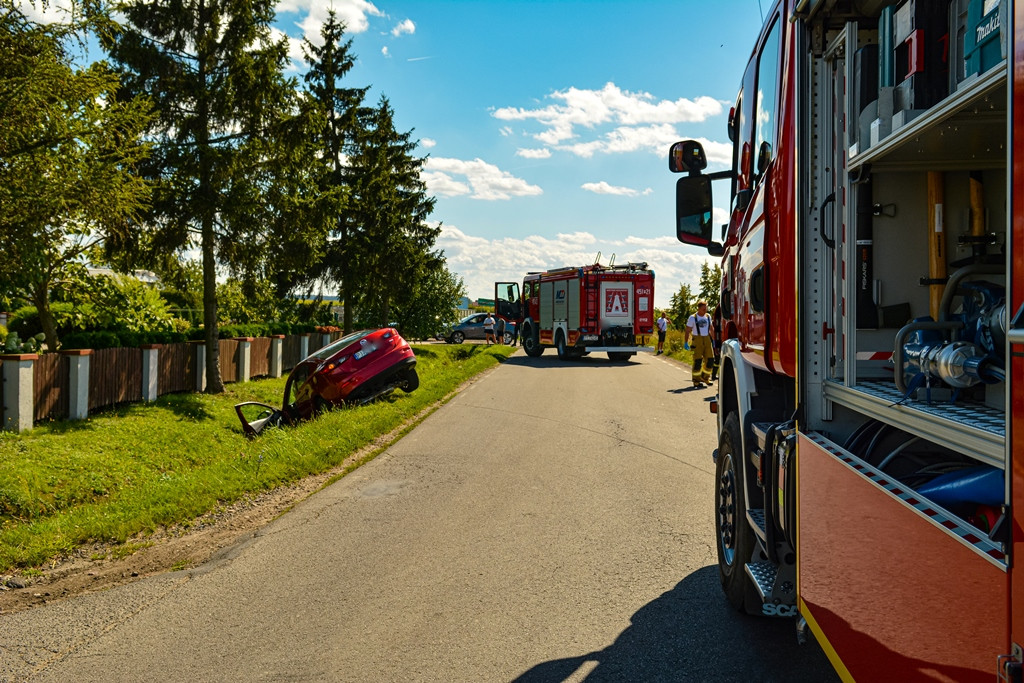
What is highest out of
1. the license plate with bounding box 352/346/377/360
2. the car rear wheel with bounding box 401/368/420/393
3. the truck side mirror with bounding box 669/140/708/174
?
the truck side mirror with bounding box 669/140/708/174

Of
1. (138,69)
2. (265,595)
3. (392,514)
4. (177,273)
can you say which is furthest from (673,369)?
(265,595)

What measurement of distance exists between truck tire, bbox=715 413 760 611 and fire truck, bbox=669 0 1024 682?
0.06 ft

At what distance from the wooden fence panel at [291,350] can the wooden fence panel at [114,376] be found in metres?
7.87

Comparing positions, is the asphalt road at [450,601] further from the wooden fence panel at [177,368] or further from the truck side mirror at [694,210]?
the wooden fence panel at [177,368]

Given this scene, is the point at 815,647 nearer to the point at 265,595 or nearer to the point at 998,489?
the point at 998,489

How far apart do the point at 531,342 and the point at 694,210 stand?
2556 centimetres

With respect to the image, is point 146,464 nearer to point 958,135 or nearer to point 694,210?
point 694,210

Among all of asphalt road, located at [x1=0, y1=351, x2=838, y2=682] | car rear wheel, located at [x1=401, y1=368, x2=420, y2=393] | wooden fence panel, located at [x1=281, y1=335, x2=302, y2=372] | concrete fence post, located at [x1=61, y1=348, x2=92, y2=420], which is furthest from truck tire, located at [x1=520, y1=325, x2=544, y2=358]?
asphalt road, located at [x1=0, y1=351, x2=838, y2=682]

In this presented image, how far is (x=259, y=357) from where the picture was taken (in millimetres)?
20141

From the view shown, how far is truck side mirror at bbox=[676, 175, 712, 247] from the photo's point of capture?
5375mm

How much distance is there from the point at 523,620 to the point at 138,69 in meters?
14.6

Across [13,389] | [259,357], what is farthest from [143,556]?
[259,357]

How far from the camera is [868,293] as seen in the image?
10.3ft

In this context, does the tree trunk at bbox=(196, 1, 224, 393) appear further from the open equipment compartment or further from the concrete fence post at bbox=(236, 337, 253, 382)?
the open equipment compartment
